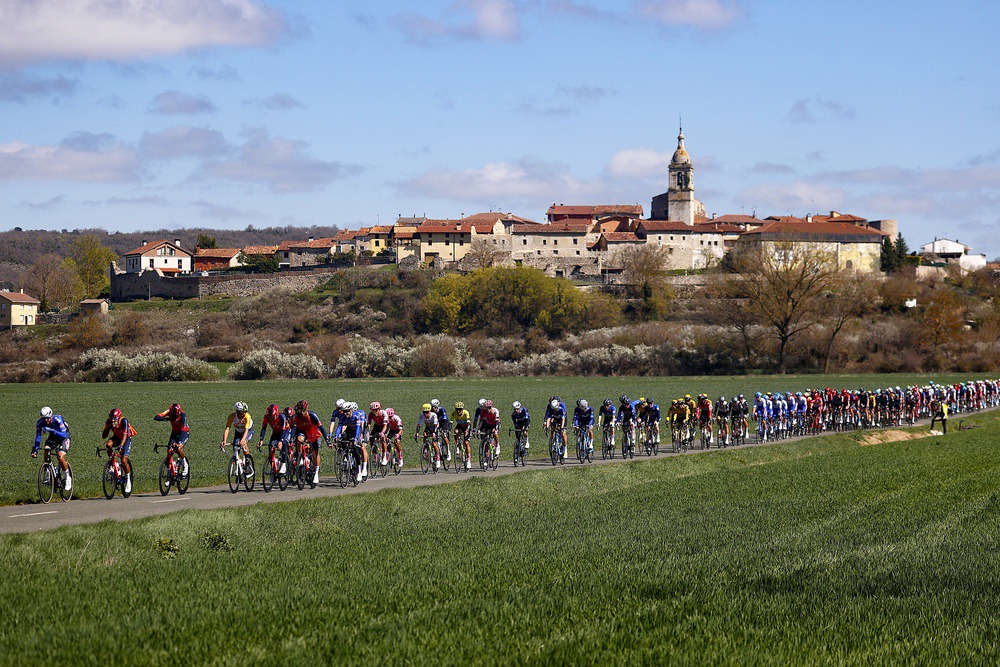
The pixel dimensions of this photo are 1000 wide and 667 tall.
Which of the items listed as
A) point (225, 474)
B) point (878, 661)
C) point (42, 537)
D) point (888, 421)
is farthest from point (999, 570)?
point (888, 421)

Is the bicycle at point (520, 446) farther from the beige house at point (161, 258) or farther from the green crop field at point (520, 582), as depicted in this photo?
the beige house at point (161, 258)

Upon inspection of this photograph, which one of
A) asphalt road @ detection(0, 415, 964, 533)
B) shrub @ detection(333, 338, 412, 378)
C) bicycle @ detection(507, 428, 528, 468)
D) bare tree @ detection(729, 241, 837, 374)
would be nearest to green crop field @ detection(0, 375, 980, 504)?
asphalt road @ detection(0, 415, 964, 533)

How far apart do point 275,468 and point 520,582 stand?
11.9 metres

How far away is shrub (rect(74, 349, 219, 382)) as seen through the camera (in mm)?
93125

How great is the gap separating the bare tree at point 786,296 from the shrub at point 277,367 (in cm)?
3896

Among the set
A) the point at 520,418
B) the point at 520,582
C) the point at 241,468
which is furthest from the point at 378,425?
the point at 520,582

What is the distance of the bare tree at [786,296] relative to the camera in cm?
9806

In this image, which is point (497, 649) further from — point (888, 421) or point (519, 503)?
point (888, 421)

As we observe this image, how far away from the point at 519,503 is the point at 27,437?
77.5 ft

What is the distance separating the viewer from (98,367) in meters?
94.3

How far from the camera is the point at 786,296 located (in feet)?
325

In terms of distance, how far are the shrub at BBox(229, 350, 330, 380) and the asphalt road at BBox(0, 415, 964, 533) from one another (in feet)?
224

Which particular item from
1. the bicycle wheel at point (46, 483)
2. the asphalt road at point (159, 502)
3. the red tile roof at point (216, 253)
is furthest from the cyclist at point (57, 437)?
the red tile roof at point (216, 253)

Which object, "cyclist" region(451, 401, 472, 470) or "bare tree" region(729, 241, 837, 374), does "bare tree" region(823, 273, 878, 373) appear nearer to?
"bare tree" region(729, 241, 837, 374)
